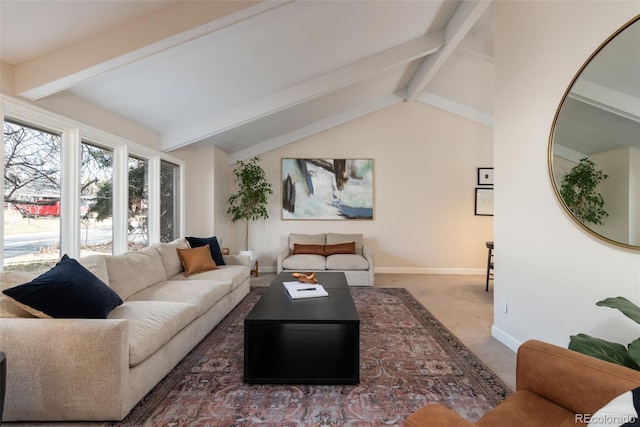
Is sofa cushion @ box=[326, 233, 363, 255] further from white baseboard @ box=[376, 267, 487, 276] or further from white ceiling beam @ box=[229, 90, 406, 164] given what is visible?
white ceiling beam @ box=[229, 90, 406, 164]

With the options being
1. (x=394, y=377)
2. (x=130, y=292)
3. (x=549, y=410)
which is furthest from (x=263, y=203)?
(x=549, y=410)

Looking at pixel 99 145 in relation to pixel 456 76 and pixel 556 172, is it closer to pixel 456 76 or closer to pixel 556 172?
pixel 556 172

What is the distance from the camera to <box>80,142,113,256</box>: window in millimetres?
2684

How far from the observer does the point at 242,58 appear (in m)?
2.75

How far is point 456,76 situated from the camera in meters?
4.32

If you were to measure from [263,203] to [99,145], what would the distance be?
258 cm

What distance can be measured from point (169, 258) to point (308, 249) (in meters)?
2.19

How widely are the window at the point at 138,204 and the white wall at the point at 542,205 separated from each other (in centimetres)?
404

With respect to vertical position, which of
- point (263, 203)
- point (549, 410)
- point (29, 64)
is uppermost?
point (29, 64)

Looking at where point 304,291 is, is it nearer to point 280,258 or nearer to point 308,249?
point 280,258

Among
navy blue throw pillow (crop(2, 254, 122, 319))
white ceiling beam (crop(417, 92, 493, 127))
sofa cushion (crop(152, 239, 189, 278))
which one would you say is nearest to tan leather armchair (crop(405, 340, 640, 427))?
navy blue throw pillow (crop(2, 254, 122, 319))

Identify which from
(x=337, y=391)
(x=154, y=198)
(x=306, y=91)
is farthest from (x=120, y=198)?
(x=337, y=391)

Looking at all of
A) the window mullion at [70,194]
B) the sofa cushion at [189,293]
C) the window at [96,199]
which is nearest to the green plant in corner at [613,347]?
the sofa cushion at [189,293]

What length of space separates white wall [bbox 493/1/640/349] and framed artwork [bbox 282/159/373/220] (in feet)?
9.12
